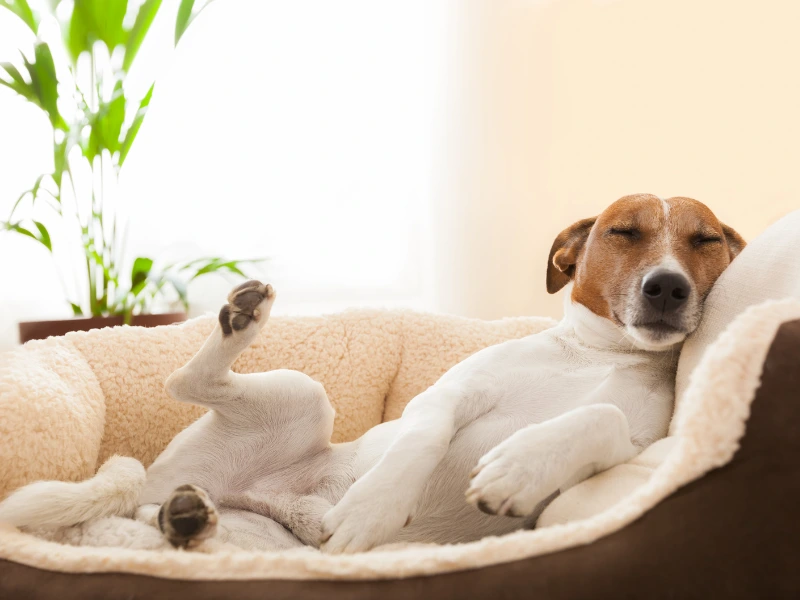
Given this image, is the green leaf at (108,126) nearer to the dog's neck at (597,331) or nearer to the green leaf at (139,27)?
the green leaf at (139,27)

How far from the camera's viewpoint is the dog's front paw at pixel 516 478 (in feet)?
3.01

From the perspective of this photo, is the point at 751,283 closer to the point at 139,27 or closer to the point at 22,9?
the point at 139,27

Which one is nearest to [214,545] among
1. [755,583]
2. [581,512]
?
[581,512]

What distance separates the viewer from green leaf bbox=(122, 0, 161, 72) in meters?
2.58

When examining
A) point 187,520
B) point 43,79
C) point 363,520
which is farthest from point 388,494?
point 43,79

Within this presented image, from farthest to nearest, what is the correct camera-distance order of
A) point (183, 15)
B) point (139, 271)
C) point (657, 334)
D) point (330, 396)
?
point (139, 271) → point (183, 15) → point (330, 396) → point (657, 334)

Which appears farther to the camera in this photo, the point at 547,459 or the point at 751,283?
the point at 751,283

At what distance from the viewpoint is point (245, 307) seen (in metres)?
1.34

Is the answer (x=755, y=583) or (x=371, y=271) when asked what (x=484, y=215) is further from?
(x=755, y=583)

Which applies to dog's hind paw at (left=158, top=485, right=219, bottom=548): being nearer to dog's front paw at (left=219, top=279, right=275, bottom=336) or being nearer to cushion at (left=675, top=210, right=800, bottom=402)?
dog's front paw at (left=219, top=279, right=275, bottom=336)

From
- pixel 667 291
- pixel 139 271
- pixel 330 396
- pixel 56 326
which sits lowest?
pixel 330 396

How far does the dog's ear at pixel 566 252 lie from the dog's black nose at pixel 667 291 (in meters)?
0.35

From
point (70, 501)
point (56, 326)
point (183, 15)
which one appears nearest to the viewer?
point (70, 501)

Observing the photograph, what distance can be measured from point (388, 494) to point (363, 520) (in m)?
0.06
